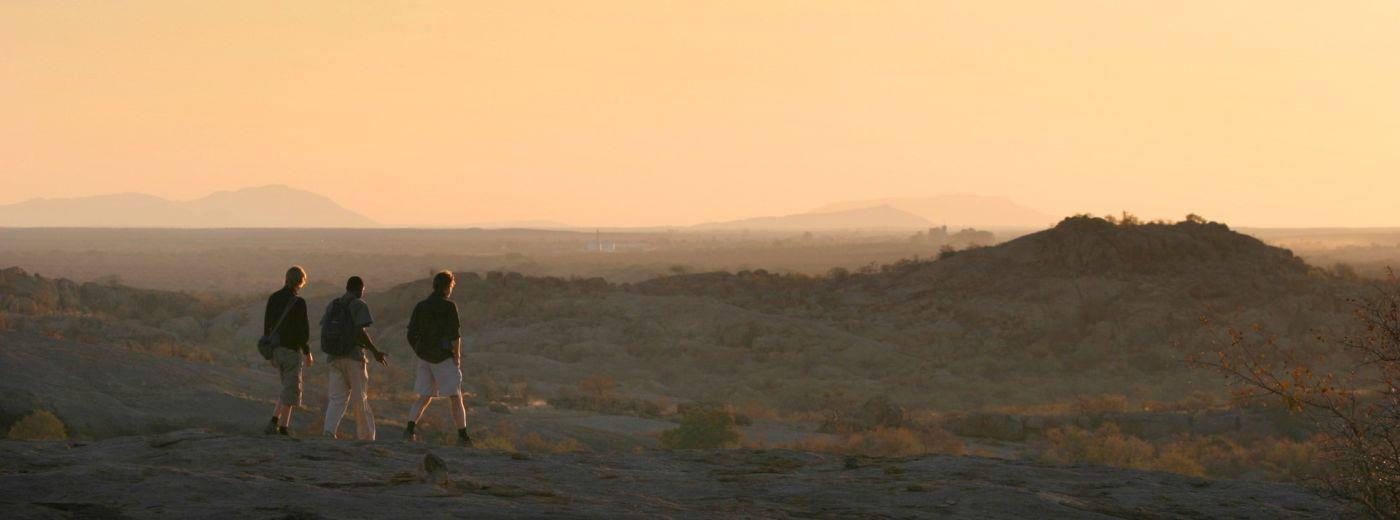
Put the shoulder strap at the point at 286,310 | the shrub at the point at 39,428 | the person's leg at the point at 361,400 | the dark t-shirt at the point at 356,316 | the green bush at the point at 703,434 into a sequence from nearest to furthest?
1. the dark t-shirt at the point at 356,316
2. the shoulder strap at the point at 286,310
3. the person's leg at the point at 361,400
4. the shrub at the point at 39,428
5. the green bush at the point at 703,434

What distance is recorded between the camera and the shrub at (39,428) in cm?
1717

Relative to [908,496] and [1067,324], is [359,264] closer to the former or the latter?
[1067,324]

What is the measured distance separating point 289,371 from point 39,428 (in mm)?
5672

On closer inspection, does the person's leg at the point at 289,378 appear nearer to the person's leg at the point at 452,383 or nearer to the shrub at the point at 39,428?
the person's leg at the point at 452,383

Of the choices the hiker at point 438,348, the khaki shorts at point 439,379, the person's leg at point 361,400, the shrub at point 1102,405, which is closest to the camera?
the person's leg at point 361,400

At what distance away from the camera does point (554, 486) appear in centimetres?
1093

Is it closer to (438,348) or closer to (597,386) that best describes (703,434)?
(438,348)

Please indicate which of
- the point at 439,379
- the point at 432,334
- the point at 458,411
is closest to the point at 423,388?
the point at 439,379

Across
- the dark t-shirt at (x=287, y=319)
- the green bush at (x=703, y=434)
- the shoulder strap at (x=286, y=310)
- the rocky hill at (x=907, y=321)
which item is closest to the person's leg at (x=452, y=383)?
the dark t-shirt at (x=287, y=319)

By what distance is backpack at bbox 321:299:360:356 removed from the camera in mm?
13219

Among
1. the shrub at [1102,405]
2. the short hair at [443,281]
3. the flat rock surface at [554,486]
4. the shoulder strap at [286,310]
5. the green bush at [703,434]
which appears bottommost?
the shrub at [1102,405]

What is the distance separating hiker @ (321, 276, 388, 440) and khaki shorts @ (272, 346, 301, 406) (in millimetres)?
313

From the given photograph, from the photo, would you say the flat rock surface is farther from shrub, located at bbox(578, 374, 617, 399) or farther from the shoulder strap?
shrub, located at bbox(578, 374, 617, 399)

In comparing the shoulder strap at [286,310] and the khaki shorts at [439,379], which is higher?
the shoulder strap at [286,310]
